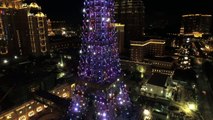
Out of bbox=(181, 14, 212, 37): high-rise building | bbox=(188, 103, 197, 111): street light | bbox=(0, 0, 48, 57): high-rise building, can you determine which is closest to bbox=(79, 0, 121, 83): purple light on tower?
bbox=(188, 103, 197, 111): street light

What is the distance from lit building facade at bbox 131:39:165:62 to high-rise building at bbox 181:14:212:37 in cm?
3714

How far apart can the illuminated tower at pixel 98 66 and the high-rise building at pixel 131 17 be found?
30121 millimetres

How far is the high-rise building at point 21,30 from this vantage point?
30027mm

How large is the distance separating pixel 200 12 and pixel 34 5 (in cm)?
6354

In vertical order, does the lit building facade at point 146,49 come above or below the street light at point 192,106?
above

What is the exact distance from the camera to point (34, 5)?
36906mm

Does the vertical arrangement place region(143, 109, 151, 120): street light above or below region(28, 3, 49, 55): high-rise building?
below

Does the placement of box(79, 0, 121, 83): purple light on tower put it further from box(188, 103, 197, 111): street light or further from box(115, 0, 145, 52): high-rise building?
box(115, 0, 145, 52): high-rise building

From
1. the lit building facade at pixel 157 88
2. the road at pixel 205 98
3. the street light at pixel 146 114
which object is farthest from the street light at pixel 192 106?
the street light at pixel 146 114

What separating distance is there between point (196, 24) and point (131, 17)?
4389 cm

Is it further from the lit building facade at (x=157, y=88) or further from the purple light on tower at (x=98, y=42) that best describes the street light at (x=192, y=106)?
the purple light on tower at (x=98, y=42)

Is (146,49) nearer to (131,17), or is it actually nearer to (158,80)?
(131,17)

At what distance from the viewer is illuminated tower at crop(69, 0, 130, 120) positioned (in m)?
13.2

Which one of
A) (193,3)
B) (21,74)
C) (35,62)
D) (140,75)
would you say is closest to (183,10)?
(193,3)
